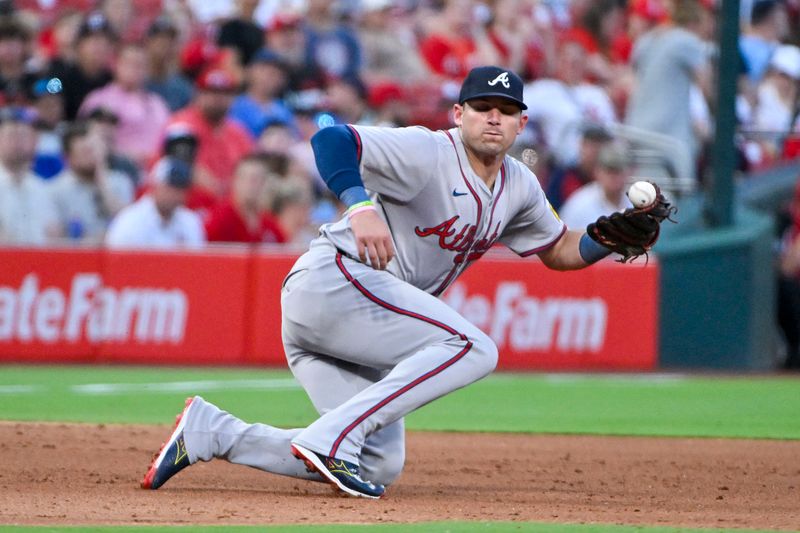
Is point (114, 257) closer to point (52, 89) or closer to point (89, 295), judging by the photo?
point (89, 295)

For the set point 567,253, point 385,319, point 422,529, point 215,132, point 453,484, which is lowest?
point 453,484

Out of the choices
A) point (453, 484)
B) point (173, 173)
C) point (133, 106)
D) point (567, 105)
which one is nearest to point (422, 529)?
point (453, 484)

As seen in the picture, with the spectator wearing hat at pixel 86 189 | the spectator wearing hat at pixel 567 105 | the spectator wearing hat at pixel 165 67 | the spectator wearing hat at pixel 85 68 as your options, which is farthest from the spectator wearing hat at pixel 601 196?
the spectator wearing hat at pixel 85 68

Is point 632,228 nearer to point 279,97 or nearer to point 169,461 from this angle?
point 169,461

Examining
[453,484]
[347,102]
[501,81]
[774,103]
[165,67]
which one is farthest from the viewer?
[774,103]

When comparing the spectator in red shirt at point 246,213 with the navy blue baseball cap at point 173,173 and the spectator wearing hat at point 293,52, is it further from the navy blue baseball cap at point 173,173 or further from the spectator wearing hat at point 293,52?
the spectator wearing hat at point 293,52

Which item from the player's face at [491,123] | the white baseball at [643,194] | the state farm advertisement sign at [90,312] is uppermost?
the player's face at [491,123]

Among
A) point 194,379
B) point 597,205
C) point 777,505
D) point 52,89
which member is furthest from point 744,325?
point 777,505
